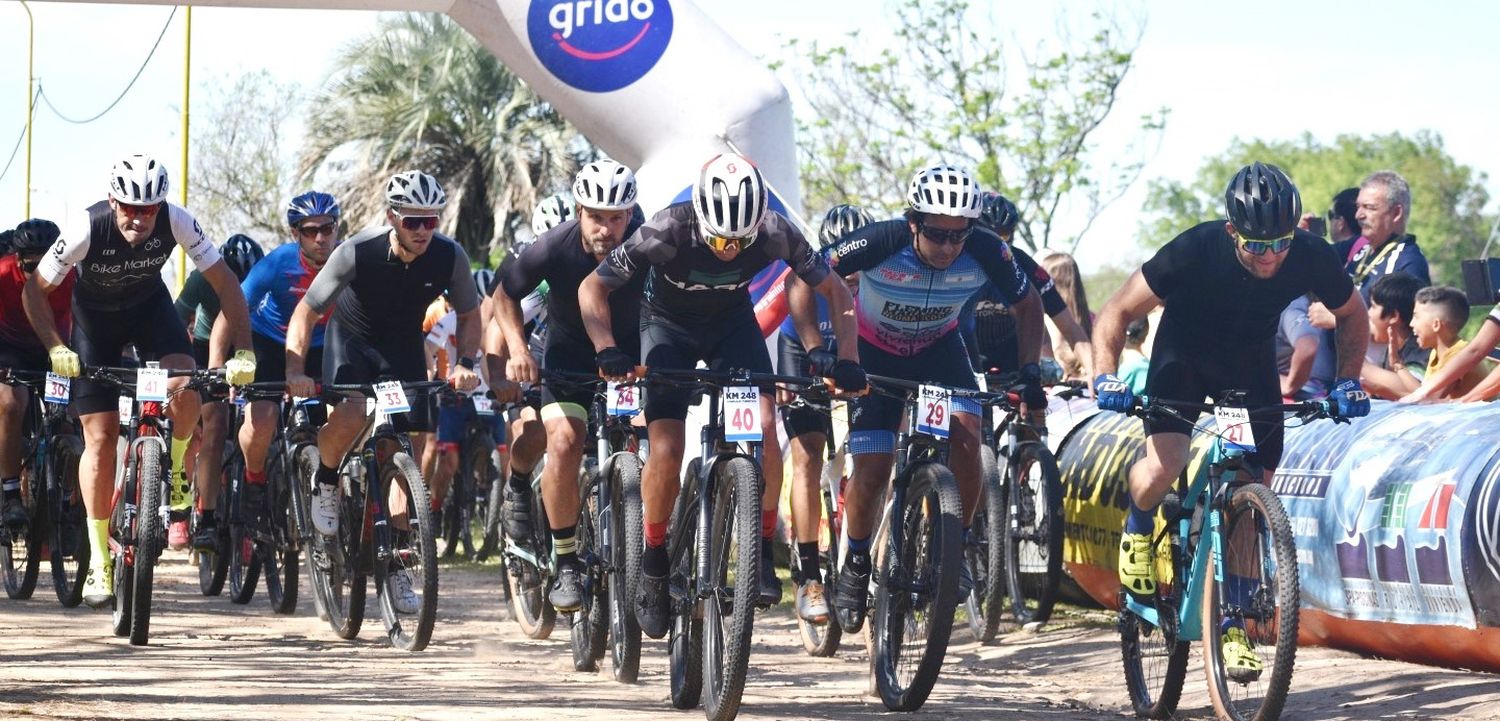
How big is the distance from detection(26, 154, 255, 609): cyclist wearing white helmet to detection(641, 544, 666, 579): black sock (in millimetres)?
2441

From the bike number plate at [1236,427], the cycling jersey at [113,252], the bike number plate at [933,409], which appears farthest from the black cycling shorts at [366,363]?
the bike number plate at [1236,427]

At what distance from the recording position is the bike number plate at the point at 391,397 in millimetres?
8797

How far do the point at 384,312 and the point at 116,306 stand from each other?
5.05 feet

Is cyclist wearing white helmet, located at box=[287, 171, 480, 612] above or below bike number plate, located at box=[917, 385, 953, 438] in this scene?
above

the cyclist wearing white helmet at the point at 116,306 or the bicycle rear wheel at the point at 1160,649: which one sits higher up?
the cyclist wearing white helmet at the point at 116,306

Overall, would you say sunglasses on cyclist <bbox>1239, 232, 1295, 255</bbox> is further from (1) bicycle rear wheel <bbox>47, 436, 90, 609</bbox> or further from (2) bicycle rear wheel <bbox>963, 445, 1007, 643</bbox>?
(1) bicycle rear wheel <bbox>47, 436, 90, 609</bbox>

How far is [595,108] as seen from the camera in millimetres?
14758

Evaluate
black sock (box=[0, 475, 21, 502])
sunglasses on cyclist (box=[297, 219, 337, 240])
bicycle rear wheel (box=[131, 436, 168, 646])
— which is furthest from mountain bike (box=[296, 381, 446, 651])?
black sock (box=[0, 475, 21, 502])

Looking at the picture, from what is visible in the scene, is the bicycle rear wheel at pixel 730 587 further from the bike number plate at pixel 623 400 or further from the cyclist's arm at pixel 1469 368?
the cyclist's arm at pixel 1469 368

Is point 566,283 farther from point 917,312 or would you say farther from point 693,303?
point 917,312

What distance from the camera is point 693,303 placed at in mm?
7812

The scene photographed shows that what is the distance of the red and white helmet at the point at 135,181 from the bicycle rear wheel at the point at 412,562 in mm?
1667

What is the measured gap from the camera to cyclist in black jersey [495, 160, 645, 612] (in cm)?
852

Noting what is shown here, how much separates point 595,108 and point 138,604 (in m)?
6.36
